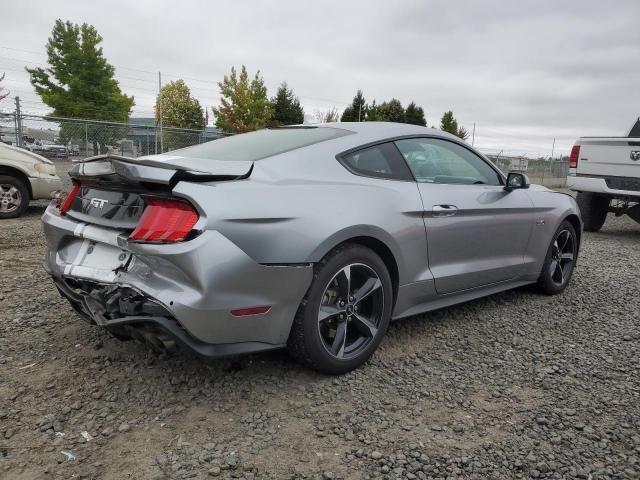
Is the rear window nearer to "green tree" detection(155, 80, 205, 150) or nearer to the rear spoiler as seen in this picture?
the rear spoiler

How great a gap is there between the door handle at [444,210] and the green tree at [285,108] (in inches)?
1320

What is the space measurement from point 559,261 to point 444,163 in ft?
5.84

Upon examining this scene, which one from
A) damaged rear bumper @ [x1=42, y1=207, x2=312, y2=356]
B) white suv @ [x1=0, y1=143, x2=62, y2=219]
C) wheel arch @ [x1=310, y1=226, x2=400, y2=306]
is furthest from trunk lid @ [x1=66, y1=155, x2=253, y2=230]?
white suv @ [x1=0, y1=143, x2=62, y2=219]

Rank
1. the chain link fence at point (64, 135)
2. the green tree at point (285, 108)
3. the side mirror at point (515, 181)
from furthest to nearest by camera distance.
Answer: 1. the green tree at point (285, 108)
2. the chain link fence at point (64, 135)
3. the side mirror at point (515, 181)

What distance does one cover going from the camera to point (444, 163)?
3.54 m

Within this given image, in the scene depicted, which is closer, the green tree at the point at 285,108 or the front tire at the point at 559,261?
the front tire at the point at 559,261

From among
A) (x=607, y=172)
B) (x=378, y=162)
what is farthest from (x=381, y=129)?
(x=607, y=172)

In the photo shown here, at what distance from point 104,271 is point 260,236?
0.81 metres

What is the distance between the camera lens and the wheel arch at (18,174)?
745 cm

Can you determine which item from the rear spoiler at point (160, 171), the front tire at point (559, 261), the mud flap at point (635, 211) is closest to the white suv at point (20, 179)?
the rear spoiler at point (160, 171)

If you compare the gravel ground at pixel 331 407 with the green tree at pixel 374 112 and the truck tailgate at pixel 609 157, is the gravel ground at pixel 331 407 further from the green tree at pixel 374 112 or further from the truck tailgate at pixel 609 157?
the green tree at pixel 374 112

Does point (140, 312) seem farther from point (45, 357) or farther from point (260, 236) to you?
point (45, 357)

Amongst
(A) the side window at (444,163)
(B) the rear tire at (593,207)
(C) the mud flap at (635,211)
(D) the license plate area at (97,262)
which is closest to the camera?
(D) the license plate area at (97,262)

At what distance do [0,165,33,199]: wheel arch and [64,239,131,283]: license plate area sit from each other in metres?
5.81
